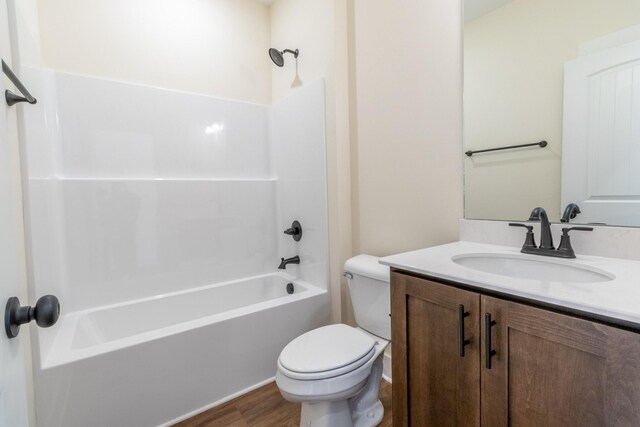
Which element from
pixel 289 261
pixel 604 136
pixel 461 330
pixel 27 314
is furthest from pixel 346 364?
pixel 604 136

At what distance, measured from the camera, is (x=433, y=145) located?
1.55 m

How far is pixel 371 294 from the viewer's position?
1582mm

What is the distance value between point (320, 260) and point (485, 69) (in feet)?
4.72

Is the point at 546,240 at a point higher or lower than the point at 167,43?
lower

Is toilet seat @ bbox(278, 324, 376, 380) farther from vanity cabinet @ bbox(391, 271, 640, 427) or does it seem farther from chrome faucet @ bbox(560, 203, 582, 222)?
chrome faucet @ bbox(560, 203, 582, 222)

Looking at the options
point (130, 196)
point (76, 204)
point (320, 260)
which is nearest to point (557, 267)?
point (320, 260)

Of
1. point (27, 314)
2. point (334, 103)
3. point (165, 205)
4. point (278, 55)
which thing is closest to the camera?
point (27, 314)

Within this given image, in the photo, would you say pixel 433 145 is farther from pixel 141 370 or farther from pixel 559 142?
pixel 141 370

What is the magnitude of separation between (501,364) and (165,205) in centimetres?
211

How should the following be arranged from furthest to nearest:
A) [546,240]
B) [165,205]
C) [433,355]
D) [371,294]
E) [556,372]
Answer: [165,205] → [371,294] → [546,240] → [433,355] → [556,372]

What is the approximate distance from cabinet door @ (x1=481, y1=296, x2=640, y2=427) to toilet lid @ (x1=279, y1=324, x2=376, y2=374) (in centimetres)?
54

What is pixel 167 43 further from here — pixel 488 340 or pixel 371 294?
pixel 488 340

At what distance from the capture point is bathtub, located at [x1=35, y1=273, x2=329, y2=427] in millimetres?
1307

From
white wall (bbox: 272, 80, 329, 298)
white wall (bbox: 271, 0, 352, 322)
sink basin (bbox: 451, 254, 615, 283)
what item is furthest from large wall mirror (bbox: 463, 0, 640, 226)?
white wall (bbox: 272, 80, 329, 298)
